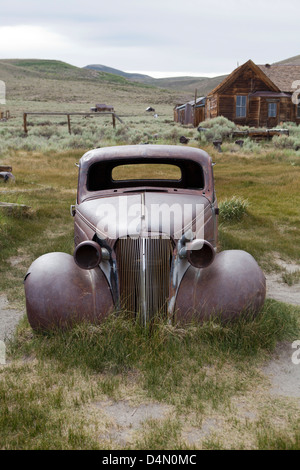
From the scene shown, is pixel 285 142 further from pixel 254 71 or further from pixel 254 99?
pixel 254 71

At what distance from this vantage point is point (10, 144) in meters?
24.3

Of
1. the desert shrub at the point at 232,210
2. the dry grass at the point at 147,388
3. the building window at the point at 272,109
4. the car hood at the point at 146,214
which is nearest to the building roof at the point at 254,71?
the building window at the point at 272,109

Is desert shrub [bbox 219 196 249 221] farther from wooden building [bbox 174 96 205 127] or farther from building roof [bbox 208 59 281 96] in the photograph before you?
wooden building [bbox 174 96 205 127]

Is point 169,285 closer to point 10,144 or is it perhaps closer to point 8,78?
point 10,144

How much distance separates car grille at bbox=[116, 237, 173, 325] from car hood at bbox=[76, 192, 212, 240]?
0.10m

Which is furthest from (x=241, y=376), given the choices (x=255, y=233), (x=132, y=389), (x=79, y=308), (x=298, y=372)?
(x=255, y=233)

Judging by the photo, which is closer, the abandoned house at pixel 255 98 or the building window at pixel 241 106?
the abandoned house at pixel 255 98

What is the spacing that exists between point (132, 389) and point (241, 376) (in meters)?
0.92

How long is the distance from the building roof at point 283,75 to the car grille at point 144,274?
107 ft

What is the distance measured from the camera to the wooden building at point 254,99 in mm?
32875

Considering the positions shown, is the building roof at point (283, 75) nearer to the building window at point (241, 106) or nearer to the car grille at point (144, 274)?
the building window at point (241, 106)

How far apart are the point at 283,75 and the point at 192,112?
1133 cm

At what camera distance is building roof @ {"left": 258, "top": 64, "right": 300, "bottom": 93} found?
34.2m

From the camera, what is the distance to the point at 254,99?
33344 millimetres
